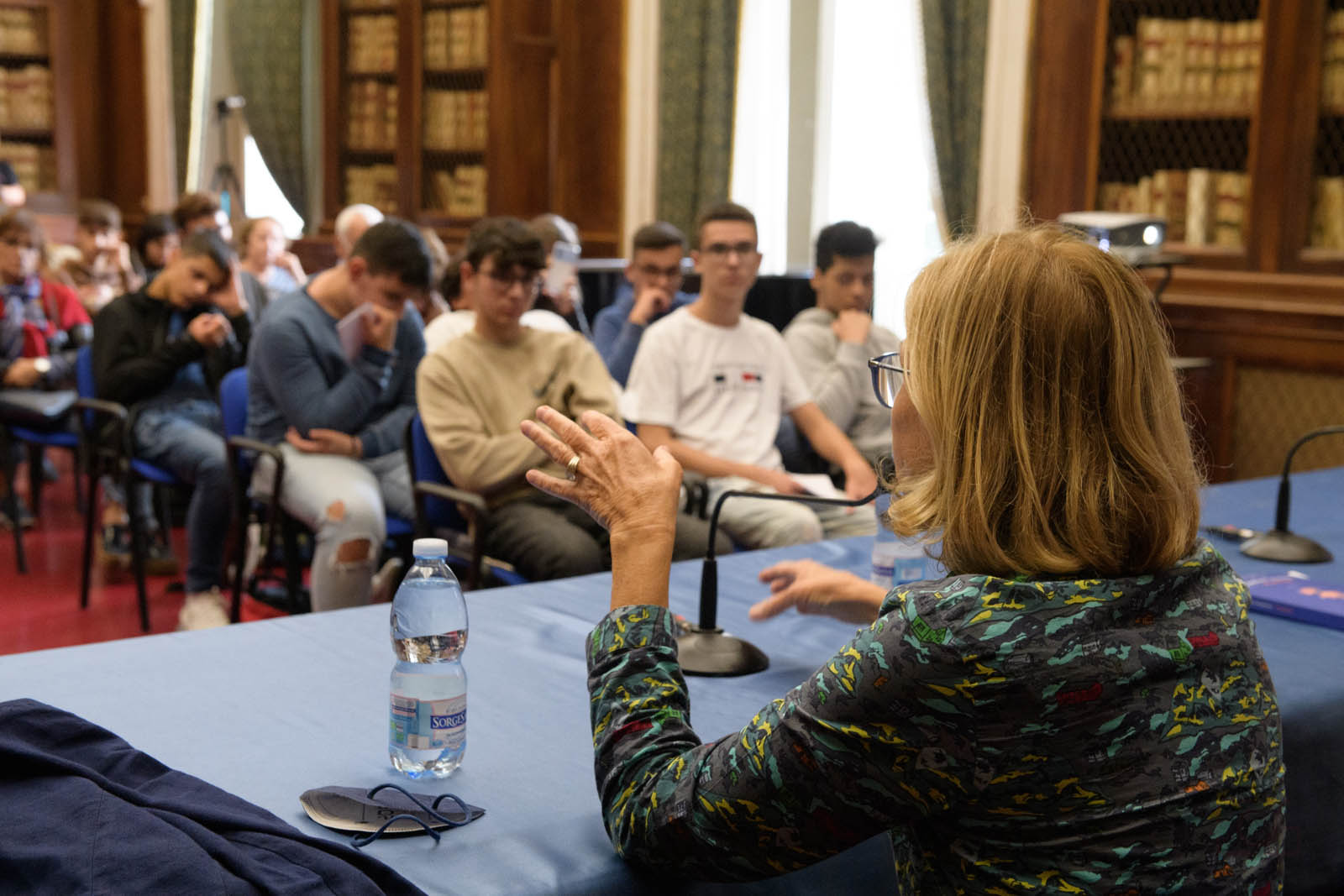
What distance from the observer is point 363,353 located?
354cm

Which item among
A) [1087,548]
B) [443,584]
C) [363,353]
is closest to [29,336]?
[363,353]

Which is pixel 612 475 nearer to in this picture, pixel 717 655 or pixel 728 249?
pixel 717 655

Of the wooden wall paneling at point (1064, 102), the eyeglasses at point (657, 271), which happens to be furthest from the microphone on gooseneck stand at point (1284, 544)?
the wooden wall paneling at point (1064, 102)

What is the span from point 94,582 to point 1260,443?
13.2ft

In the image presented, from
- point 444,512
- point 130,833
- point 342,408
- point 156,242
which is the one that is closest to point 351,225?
point 156,242

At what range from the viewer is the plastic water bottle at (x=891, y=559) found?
1.82 metres

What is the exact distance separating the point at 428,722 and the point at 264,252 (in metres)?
4.43

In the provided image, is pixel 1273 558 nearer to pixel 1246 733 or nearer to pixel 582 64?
pixel 1246 733

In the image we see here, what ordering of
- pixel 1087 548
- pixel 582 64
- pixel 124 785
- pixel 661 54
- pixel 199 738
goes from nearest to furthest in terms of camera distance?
pixel 1087 548 < pixel 124 785 < pixel 199 738 < pixel 661 54 < pixel 582 64

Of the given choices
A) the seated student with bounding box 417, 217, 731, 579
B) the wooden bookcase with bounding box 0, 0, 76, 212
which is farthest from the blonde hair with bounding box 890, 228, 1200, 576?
the wooden bookcase with bounding box 0, 0, 76, 212

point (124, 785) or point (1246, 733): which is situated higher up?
point (1246, 733)

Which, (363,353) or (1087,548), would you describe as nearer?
(1087,548)

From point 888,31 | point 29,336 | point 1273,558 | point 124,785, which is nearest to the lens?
point 124,785

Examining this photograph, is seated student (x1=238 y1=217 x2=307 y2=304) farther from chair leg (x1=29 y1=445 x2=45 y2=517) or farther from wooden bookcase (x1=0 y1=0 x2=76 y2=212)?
wooden bookcase (x1=0 y1=0 x2=76 y2=212)
